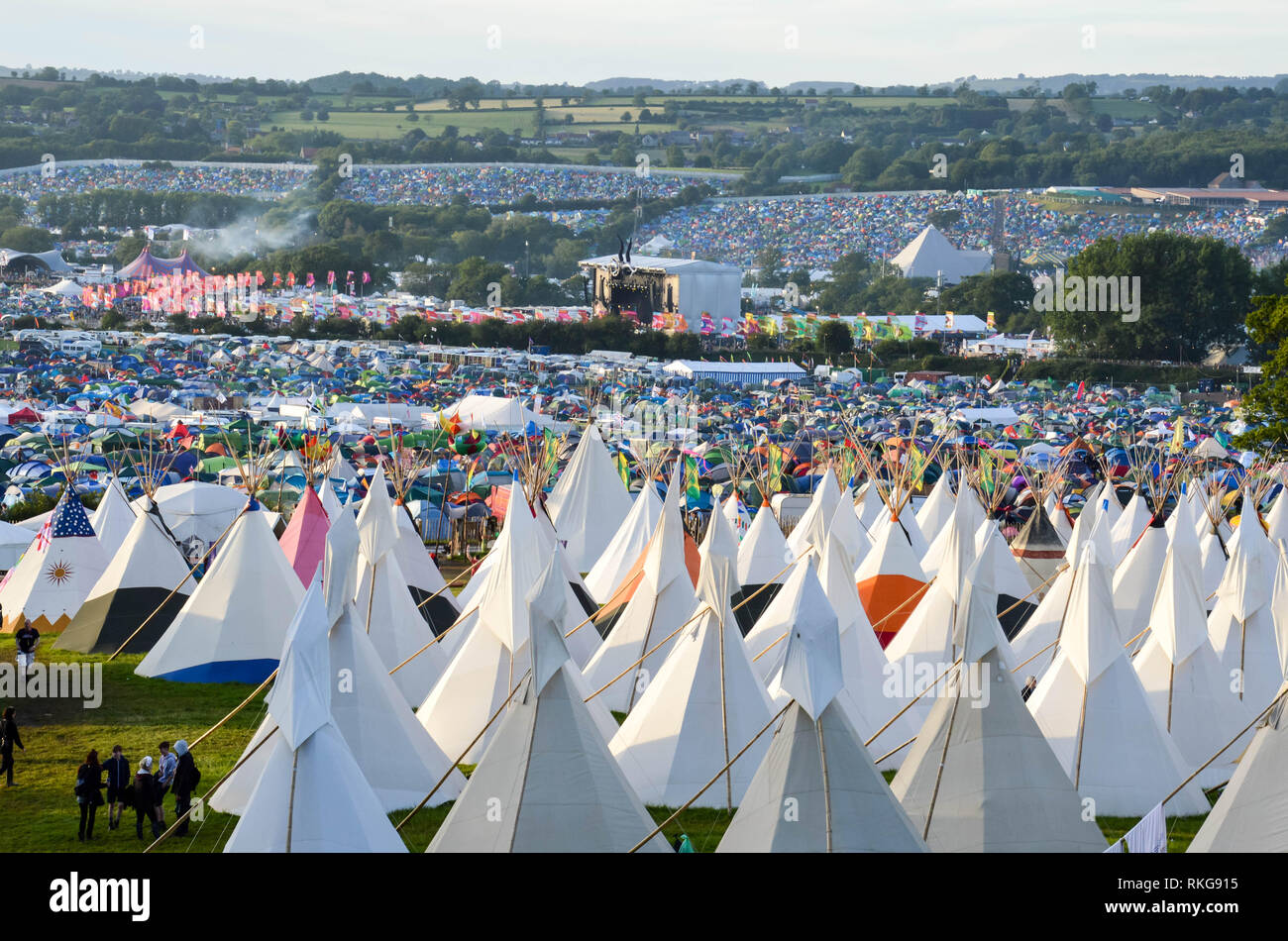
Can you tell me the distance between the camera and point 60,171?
18575 centimetres

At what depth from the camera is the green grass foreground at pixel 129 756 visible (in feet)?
54.1

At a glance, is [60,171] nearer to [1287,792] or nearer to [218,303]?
[218,303]

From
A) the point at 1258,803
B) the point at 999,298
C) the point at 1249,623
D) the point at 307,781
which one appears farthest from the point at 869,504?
the point at 999,298

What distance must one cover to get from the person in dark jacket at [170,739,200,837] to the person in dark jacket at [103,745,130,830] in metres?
0.49

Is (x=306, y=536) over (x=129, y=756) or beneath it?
over

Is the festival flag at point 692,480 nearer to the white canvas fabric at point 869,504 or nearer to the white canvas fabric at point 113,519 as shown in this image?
the white canvas fabric at point 869,504

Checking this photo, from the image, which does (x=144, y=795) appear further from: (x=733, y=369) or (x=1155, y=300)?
(x=1155, y=300)

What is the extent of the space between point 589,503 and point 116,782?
1786cm

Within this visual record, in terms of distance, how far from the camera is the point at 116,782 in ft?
54.1

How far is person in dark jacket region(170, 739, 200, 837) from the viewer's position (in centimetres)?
1634

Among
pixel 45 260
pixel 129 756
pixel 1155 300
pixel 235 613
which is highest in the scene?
pixel 45 260
